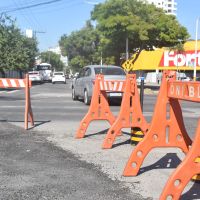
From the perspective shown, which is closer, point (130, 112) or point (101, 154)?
point (101, 154)

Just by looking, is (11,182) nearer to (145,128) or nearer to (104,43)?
(145,128)

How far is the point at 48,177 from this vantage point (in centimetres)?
685

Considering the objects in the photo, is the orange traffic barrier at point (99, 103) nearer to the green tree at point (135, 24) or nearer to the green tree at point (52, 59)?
the green tree at point (135, 24)

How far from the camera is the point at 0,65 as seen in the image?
42.6 metres

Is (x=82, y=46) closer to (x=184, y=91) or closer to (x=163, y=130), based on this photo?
(x=163, y=130)

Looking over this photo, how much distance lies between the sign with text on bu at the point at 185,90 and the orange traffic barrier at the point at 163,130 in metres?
0.16

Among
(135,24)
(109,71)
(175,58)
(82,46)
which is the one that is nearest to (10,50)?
(135,24)

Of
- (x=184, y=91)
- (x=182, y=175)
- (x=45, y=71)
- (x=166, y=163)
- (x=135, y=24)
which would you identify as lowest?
(x=166, y=163)

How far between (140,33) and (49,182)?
36.9m

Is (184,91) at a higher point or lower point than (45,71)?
higher

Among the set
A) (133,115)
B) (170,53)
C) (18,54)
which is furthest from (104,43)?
(133,115)

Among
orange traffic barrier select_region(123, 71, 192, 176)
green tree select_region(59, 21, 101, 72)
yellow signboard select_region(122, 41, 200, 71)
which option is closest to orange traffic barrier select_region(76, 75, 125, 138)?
orange traffic barrier select_region(123, 71, 192, 176)

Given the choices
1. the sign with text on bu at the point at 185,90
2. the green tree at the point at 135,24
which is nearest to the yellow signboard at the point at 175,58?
the green tree at the point at 135,24

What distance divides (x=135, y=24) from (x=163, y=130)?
119ft
